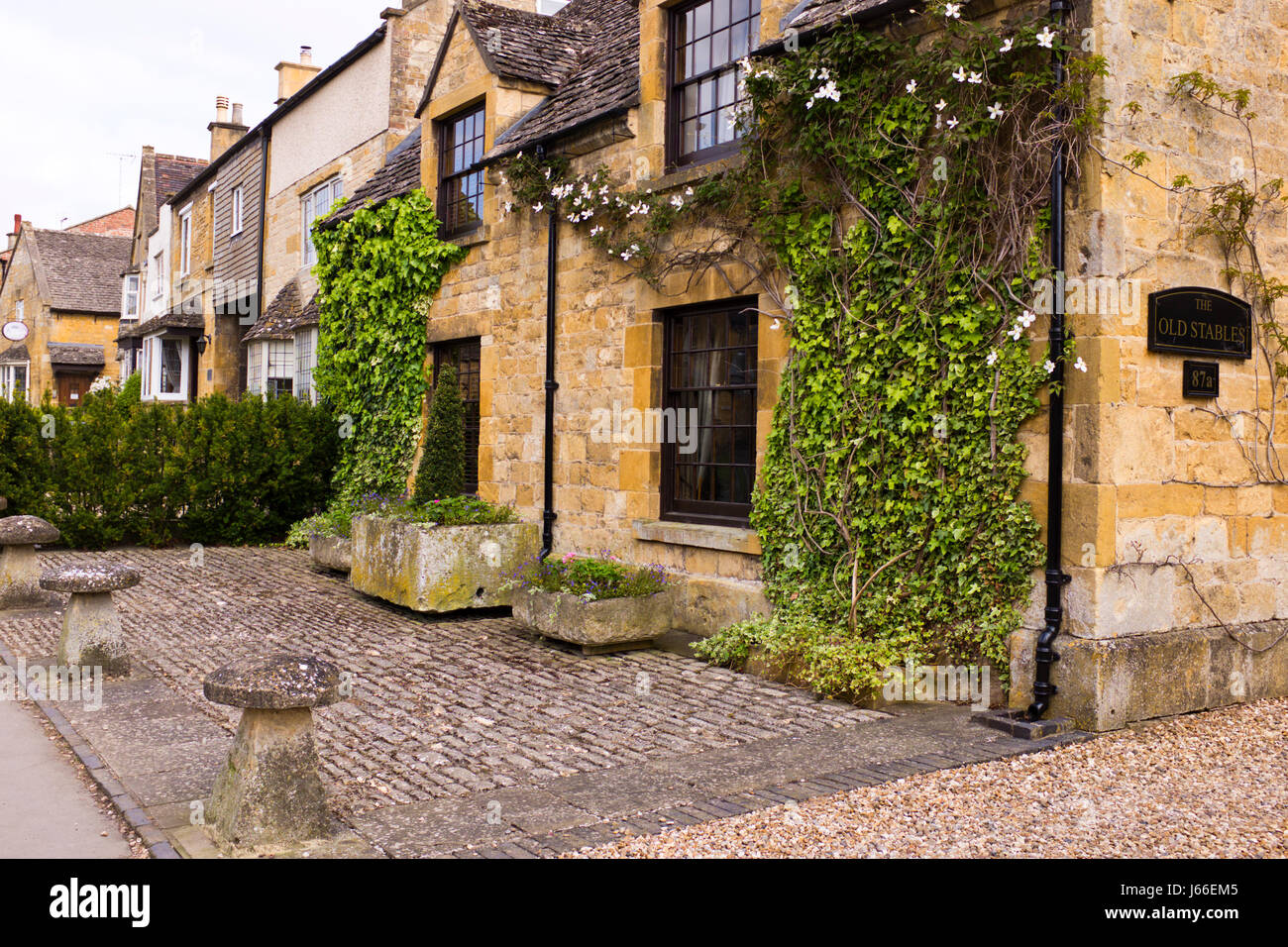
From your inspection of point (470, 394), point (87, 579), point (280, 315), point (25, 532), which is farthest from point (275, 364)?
point (87, 579)

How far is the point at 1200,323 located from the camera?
6.67 metres

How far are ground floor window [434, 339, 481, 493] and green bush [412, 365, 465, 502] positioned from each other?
127cm

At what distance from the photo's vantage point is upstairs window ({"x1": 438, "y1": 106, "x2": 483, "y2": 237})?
40.3 ft

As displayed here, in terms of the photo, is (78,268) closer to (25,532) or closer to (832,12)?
(25,532)

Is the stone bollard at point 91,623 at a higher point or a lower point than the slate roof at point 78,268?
lower

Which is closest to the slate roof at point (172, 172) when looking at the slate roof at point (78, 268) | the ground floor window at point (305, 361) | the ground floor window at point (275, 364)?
the slate roof at point (78, 268)

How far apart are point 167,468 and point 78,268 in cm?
3176

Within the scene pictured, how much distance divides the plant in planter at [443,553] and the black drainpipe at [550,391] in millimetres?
164

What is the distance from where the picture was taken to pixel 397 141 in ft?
54.0

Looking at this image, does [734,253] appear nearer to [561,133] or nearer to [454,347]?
[561,133]

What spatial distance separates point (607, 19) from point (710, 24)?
385cm

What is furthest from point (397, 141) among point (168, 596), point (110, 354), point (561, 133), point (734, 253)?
point (110, 354)

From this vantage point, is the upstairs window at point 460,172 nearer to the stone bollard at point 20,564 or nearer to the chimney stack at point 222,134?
the stone bollard at point 20,564

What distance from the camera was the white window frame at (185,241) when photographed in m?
27.1
